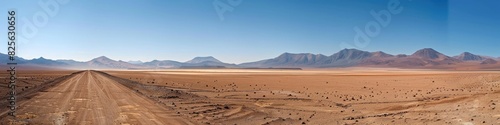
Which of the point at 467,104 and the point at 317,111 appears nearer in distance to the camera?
the point at 467,104

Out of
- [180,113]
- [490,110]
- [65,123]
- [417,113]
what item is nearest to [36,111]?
[65,123]

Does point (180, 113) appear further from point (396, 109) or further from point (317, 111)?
point (396, 109)

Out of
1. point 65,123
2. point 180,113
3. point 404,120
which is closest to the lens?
point 65,123

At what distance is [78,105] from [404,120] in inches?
550

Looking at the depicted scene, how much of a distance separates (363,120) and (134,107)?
9881 millimetres

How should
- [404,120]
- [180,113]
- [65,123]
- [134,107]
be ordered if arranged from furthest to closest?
[134,107] < [180,113] < [404,120] < [65,123]

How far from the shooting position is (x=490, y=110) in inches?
476

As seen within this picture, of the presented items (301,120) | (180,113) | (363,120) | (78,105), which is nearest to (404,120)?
(363,120)

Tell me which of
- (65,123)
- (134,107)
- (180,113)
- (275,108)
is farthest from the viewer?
(275,108)

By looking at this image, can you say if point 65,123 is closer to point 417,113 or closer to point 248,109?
point 248,109

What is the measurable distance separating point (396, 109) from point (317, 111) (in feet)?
11.8

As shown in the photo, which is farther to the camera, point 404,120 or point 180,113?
point 180,113

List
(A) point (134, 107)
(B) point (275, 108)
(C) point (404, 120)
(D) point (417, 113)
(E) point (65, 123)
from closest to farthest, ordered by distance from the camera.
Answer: (E) point (65, 123)
(C) point (404, 120)
(D) point (417, 113)
(A) point (134, 107)
(B) point (275, 108)

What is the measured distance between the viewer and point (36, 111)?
14.2 m
